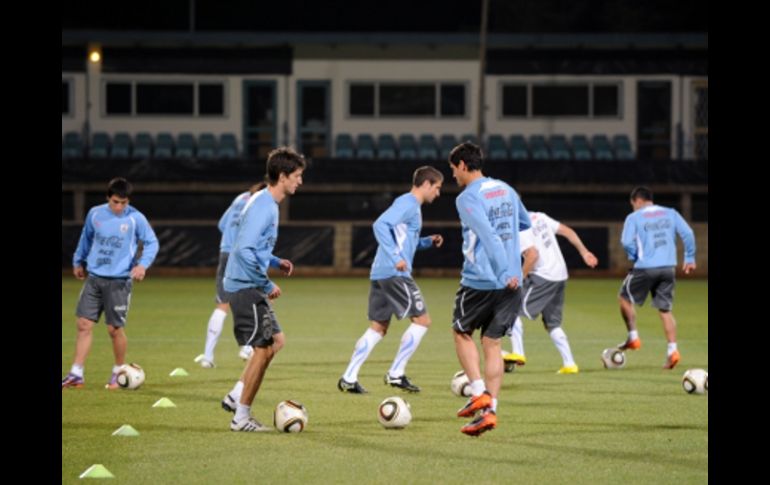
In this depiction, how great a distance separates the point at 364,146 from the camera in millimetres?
43094

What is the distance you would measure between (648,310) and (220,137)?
2199 centimetres

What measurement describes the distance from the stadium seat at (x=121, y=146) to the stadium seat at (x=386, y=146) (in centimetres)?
769

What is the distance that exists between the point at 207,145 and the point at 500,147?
9.08m

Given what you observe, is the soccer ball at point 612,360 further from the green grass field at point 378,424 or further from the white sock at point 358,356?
the white sock at point 358,356

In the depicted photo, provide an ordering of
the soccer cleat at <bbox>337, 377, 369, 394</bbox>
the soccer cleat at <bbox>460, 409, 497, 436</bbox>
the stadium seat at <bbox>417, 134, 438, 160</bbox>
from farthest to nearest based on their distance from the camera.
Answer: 1. the stadium seat at <bbox>417, 134, 438, 160</bbox>
2. the soccer cleat at <bbox>337, 377, 369, 394</bbox>
3. the soccer cleat at <bbox>460, 409, 497, 436</bbox>

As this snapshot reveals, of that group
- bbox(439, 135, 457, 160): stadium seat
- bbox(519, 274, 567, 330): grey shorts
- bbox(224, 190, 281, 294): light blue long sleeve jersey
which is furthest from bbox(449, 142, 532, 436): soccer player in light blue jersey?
bbox(439, 135, 457, 160): stadium seat

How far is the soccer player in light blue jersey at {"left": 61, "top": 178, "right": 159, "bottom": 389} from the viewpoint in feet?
42.6

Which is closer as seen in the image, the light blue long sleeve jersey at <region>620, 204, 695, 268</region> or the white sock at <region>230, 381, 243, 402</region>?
the white sock at <region>230, 381, 243, 402</region>

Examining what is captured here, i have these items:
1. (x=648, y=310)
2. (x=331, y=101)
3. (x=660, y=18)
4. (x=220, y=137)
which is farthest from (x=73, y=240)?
(x=660, y=18)

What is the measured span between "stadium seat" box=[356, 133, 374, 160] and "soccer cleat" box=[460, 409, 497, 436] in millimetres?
32524

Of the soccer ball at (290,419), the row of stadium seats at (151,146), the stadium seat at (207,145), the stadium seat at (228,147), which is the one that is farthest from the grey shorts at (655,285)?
the stadium seat at (228,147)

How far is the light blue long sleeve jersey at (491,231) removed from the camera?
1010cm

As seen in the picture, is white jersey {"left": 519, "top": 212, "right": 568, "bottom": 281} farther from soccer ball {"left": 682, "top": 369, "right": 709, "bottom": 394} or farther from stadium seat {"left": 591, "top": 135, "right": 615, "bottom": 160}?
stadium seat {"left": 591, "top": 135, "right": 615, "bottom": 160}

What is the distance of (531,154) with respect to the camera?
42.7m
